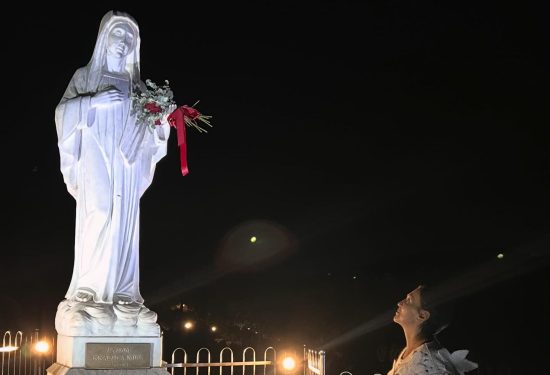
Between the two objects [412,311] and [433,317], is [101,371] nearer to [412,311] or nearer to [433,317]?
[412,311]

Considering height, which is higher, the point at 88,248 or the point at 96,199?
the point at 96,199

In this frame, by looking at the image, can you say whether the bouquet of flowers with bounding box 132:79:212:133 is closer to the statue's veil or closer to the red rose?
the red rose

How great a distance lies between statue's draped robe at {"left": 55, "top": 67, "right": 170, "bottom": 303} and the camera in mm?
6750

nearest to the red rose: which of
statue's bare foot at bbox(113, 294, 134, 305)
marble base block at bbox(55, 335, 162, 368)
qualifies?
statue's bare foot at bbox(113, 294, 134, 305)

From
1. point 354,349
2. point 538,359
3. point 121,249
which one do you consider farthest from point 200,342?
point 121,249

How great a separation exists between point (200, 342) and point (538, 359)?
9.25 meters

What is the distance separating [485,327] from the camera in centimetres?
1817

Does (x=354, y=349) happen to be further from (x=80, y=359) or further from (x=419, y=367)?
(x=419, y=367)

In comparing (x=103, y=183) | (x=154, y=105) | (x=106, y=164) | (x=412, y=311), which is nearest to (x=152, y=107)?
(x=154, y=105)

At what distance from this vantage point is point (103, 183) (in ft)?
22.5

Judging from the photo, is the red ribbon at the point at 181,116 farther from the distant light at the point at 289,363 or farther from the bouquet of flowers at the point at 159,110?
the distant light at the point at 289,363

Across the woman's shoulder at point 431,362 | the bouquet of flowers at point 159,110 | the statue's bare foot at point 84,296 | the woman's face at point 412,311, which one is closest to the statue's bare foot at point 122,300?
the statue's bare foot at point 84,296

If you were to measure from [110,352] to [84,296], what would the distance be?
2.11 ft

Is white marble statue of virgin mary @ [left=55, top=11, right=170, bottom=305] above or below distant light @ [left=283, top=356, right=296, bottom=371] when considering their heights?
above
